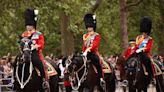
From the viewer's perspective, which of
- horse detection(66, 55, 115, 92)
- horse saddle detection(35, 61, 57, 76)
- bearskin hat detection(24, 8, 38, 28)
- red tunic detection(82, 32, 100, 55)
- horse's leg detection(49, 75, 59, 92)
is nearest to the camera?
bearskin hat detection(24, 8, 38, 28)

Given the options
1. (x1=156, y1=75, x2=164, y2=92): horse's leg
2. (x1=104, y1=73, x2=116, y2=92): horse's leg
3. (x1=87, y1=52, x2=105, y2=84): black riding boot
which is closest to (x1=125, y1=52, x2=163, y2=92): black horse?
(x1=87, y1=52, x2=105, y2=84): black riding boot

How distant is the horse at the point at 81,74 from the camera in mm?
19297

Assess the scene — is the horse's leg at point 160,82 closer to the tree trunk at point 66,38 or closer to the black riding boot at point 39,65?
the black riding boot at point 39,65

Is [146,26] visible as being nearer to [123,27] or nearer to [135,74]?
[135,74]

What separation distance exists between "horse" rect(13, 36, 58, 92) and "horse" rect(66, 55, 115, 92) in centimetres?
218

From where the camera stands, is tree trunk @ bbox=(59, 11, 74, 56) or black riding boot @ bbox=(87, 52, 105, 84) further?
tree trunk @ bbox=(59, 11, 74, 56)

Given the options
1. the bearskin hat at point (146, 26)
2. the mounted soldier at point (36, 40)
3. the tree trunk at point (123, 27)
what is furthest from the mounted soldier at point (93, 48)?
the tree trunk at point (123, 27)

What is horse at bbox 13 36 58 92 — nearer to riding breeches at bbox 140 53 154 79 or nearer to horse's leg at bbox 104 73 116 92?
riding breeches at bbox 140 53 154 79

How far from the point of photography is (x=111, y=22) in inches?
2064

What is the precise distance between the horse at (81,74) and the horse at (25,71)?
7.15 feet

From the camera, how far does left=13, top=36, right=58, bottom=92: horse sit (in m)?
16.5

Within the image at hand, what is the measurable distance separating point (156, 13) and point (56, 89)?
1009 inches

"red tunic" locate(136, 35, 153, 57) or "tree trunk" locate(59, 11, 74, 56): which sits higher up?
"tree trunk" locate(59, 11, 74, 56)

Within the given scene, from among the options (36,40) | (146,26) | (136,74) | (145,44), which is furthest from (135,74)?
(36,40)
